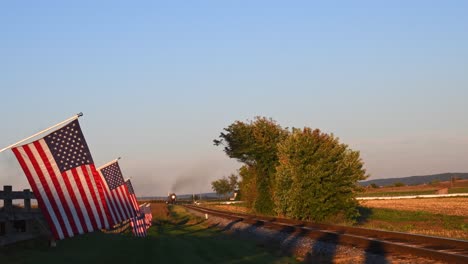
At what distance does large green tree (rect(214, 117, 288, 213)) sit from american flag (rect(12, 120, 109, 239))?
1977 inches

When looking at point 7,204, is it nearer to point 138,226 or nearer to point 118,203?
point 118,203

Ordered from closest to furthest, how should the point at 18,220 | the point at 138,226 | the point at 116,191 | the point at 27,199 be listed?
the point at 18,220, the point at 27,199, the point at 116,191, the point at 138,226

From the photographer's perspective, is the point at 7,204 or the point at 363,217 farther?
the point at 363,217

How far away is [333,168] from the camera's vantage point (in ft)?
148

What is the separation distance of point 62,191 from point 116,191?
22.2ft

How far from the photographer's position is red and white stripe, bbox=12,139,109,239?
38.1 feet

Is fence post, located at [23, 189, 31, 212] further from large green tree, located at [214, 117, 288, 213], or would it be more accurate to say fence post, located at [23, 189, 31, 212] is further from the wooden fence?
large green tree, located at [214, 117, 288, 213]

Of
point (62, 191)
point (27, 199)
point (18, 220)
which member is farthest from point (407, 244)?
point (62, 191)

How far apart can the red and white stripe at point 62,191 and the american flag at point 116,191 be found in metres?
3.53

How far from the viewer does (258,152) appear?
68.4 m

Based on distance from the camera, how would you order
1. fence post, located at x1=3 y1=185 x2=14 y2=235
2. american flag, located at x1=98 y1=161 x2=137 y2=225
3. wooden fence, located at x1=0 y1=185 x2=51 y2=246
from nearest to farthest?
wooden fence, located at x1=0 y1=185 x2=51 y2=246
fence post, located at x1=3 y1=185 x2=14 y2=235
american flag, located at x1=98 y1=161 x2=137 y2=225

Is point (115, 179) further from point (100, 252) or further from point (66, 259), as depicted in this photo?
point (66, 259)

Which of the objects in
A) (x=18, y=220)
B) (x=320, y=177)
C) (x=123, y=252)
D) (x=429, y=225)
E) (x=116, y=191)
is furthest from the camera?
(x=320, y=177)

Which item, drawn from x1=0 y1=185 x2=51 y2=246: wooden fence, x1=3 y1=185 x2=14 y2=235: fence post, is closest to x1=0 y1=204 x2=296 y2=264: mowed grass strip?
x1=0 y1=185 x2=51 y2=246: wooden fence
